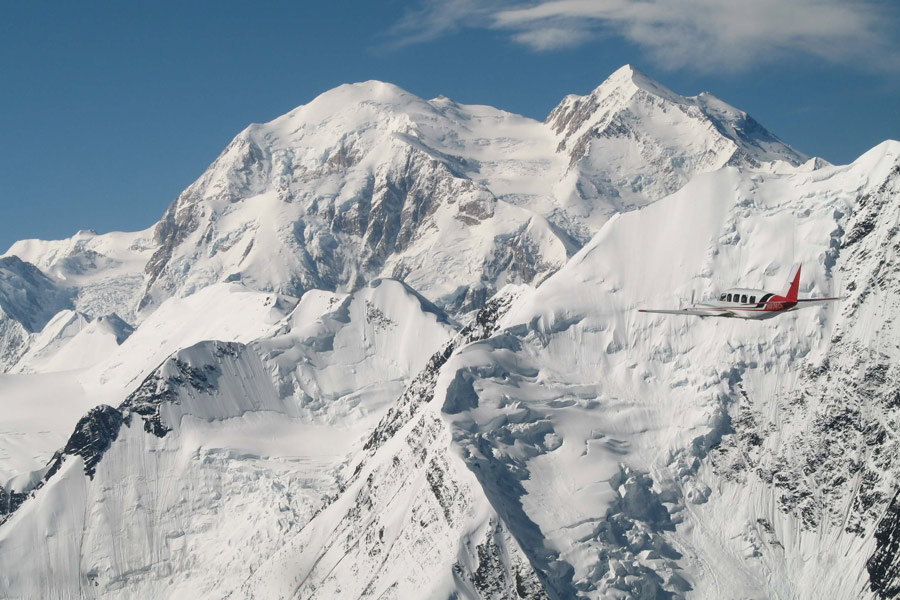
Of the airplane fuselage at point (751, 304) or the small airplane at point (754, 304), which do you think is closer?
the small airplane at point (754, 304)

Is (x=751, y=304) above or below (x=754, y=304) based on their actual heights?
above

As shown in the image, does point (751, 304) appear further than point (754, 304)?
Yes

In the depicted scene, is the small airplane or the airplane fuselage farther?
the airplane fuselage
